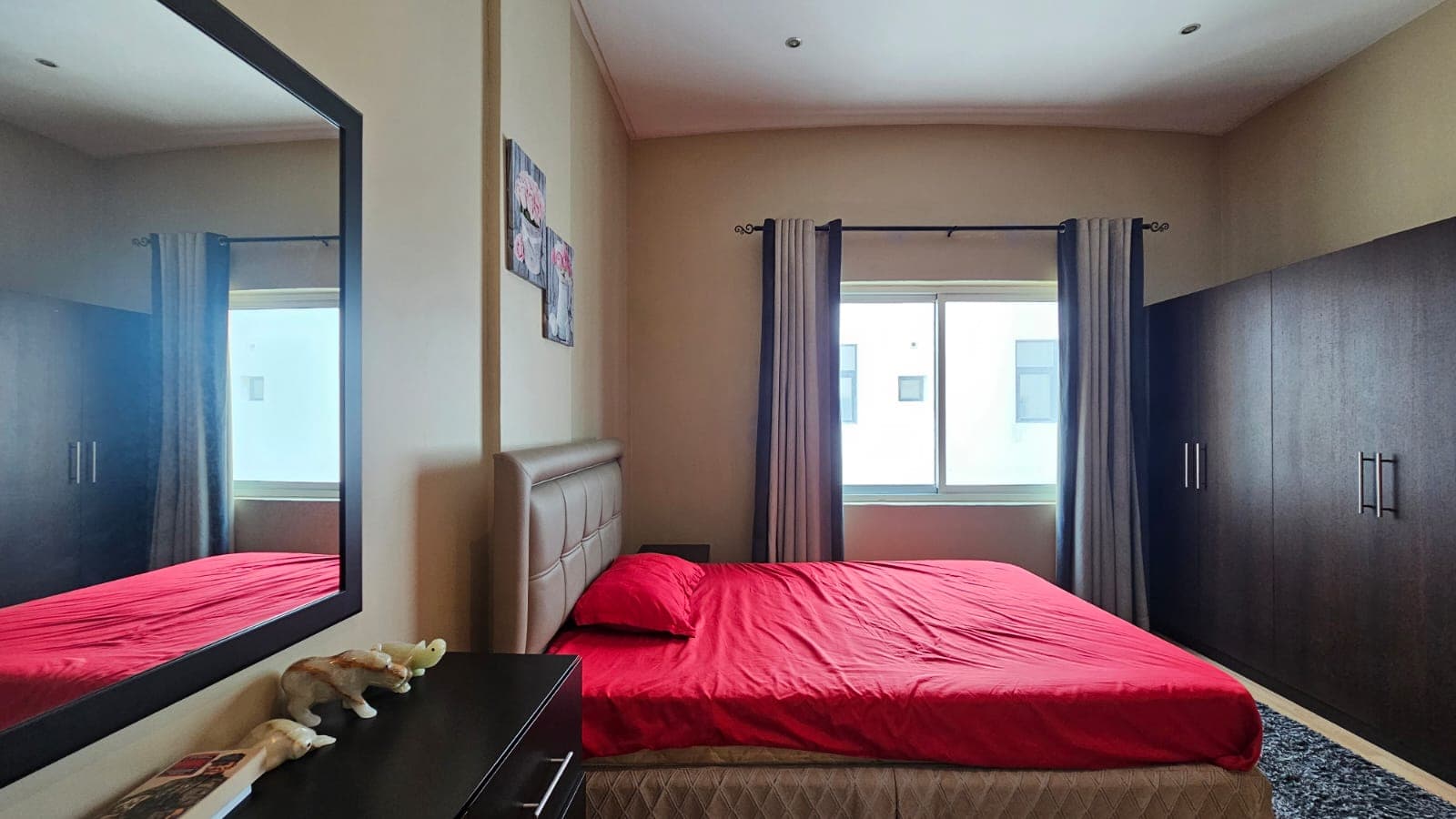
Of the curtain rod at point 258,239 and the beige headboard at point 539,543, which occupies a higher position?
the curtain rod at point 258,239

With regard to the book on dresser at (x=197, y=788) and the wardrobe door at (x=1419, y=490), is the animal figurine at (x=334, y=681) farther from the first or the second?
the wardrobe door at (x=1419, y=490)

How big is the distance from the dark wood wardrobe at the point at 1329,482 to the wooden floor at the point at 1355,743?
45mm

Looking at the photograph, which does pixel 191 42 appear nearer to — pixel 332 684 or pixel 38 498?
pixel 38 498

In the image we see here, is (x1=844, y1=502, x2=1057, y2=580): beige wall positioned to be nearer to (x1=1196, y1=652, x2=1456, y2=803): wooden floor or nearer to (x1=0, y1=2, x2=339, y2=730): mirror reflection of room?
(x1=1196, y1=652, x2=1456, y2=803): wooden floor

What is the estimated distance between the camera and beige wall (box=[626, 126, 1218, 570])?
141 inches

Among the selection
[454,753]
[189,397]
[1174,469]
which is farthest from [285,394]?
[1174,469]

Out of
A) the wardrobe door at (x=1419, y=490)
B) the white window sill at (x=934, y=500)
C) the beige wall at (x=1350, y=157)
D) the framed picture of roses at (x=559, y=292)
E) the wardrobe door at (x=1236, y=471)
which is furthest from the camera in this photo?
the white window sill at (x=934, y=500)

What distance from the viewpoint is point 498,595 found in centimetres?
159

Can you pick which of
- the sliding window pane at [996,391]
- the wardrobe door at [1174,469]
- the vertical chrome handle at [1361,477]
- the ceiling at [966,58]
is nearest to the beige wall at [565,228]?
the ceiling at [966,58]

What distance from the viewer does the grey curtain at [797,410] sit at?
11.2ft

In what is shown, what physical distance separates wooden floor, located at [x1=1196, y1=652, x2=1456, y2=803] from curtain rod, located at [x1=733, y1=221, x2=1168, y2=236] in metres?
2.52

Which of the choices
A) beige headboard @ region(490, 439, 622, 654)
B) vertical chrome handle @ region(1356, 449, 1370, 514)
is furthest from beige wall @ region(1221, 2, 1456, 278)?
beige headboard @ region(490, 439, 622, 654)

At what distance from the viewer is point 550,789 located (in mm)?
1073

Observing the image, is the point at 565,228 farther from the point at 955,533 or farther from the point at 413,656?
the point at 955,533
